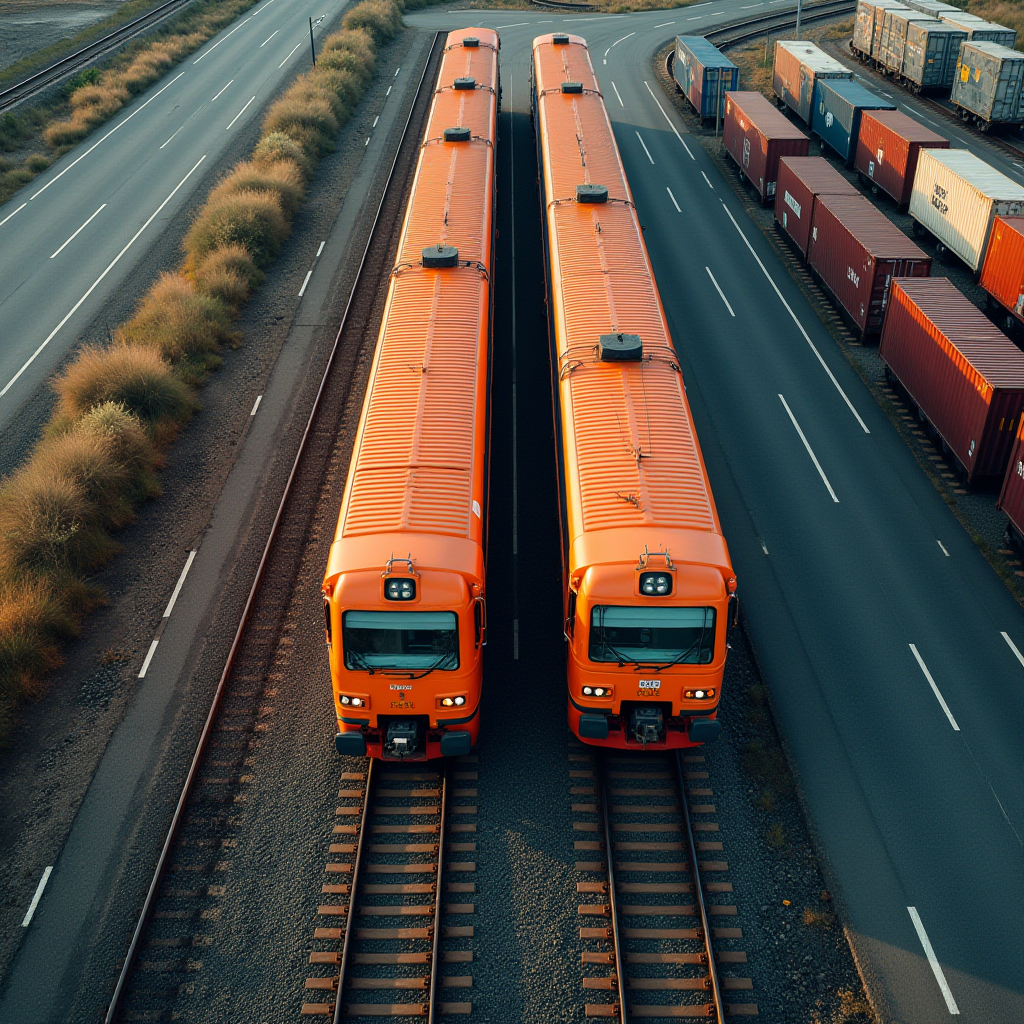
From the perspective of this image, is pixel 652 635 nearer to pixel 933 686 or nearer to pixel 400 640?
pixel 400 640

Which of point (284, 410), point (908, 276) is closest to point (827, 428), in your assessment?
point (908, 276)

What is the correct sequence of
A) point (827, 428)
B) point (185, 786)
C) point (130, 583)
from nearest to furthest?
1. point (185, 786)
2. point (130, 583)
3. point (827, 428)

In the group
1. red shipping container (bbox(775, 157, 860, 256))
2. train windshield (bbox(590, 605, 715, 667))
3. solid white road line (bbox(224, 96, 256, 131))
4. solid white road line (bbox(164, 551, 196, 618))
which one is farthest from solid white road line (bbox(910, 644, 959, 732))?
solid white road line (bbox(224, 96, 256, 131))

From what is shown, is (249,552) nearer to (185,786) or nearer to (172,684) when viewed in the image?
(172,684)

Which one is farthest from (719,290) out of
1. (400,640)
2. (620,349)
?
(400,640)

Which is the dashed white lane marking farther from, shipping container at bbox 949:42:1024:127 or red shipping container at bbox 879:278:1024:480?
shipping container at bbox 949:42:1024:127

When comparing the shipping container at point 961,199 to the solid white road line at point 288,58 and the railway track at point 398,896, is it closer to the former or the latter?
the railway track at point 398,896

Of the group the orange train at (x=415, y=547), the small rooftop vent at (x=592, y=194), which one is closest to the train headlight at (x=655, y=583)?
the orange train at (x=415, y=547)
